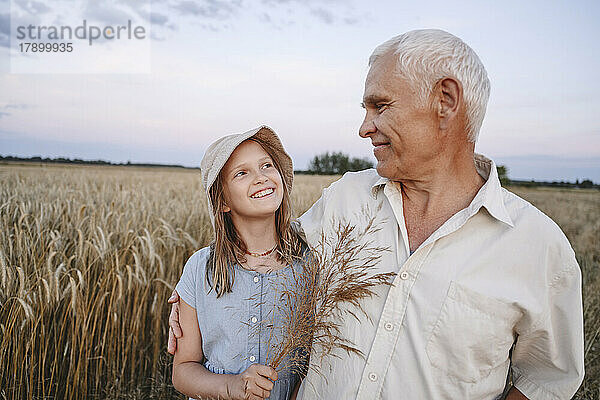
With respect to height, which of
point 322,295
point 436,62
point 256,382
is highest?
point 436,62

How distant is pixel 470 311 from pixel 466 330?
0.21 ft

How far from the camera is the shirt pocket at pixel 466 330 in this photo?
1.62 meters

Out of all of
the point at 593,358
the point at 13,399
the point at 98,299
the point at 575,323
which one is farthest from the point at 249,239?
the point at 593,358

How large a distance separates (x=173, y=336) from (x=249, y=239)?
0.51 metres

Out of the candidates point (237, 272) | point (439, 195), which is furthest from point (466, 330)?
point (237, 272)

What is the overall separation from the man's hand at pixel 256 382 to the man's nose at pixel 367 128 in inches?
34.9

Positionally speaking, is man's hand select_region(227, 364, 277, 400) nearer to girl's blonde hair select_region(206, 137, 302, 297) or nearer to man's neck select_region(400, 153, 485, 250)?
girl's blonde hair select_region(206, 137, 302, 297)

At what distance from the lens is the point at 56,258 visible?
342 centimetres

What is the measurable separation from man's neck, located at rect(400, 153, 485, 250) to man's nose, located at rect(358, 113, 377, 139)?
0.81 feet

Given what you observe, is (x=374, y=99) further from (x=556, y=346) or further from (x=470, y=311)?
(x=556, y=346)

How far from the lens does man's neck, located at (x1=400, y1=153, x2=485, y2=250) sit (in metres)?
1.80

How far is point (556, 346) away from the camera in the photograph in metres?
1.70

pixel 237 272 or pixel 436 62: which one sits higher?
pixel 436 62

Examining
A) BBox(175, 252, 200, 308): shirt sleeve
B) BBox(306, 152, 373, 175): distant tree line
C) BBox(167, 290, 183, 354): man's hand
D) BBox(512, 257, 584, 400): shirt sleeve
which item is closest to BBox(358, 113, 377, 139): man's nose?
BBox(512, 257, 584, 400): shirt sleeve
